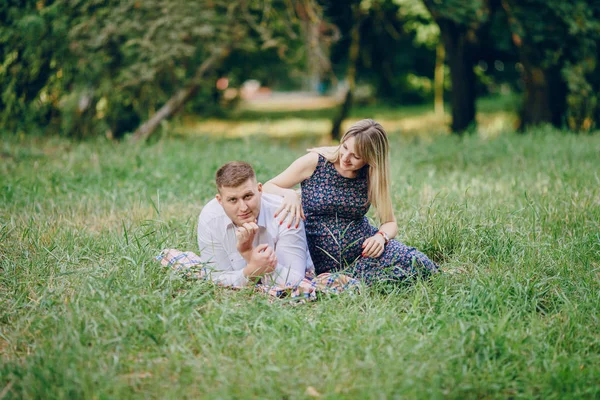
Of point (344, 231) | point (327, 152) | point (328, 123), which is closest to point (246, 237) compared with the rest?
point (344, 231)

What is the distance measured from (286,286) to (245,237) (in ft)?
1.56

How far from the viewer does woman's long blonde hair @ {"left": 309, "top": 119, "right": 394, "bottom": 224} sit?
155 inches

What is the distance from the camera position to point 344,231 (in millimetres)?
4238

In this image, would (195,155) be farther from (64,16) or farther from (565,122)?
(565,122)

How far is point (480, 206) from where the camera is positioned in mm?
5527

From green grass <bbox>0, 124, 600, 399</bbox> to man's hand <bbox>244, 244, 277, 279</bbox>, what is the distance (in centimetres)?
16

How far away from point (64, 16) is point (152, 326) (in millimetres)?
8342

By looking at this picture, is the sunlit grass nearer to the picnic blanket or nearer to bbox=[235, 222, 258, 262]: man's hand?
the picnic blanket

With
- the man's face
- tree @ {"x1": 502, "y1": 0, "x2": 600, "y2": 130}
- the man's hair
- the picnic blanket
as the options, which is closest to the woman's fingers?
the picnic blanket

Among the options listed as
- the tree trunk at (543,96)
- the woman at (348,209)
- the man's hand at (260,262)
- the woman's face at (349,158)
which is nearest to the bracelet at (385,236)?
the woman at (348,209)

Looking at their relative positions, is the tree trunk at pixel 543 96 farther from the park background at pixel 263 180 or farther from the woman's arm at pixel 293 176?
the woman's arm at pixel 293 176

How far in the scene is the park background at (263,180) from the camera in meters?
2.95

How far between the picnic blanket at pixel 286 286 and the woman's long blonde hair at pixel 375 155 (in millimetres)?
583

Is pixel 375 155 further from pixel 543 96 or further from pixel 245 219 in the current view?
pixel 543 96
